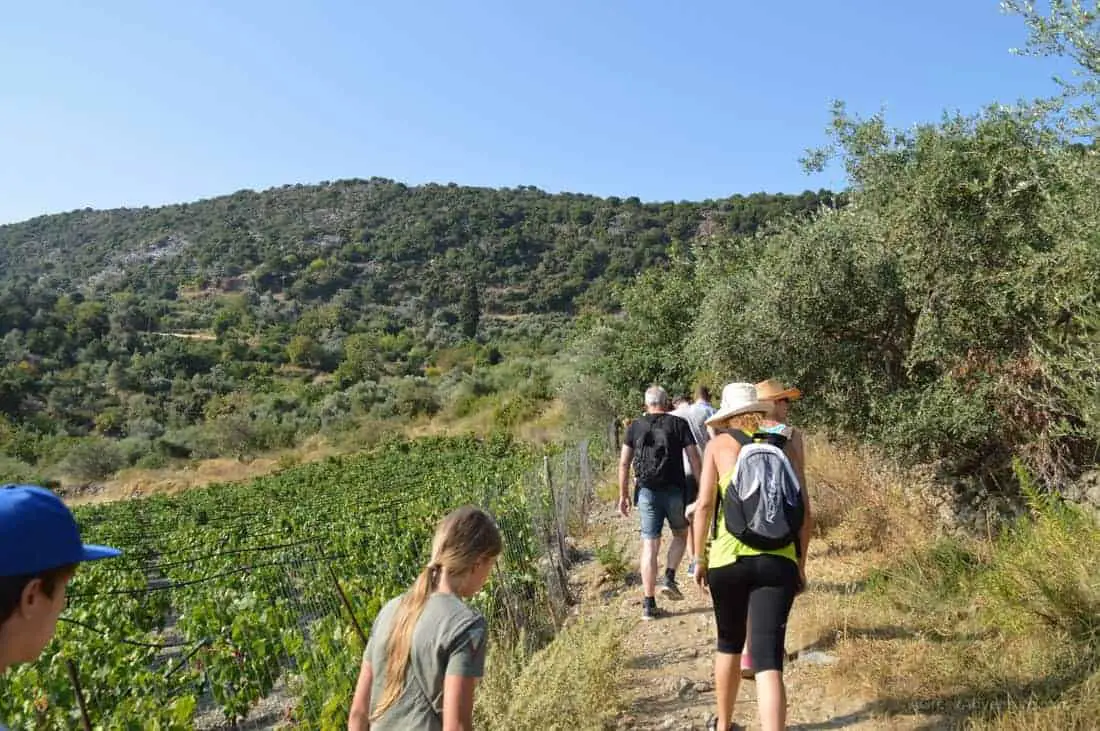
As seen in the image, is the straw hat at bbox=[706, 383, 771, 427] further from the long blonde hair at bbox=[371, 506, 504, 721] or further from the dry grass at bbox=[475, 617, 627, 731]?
the long blonde hair at bbox=[371, 506, 504, 721]

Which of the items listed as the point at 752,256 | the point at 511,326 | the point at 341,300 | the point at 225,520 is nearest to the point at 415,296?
the point at 341,300

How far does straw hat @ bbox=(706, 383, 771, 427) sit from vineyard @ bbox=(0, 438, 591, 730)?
2238mm

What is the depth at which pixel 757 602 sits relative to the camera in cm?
340

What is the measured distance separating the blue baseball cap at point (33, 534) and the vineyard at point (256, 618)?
1.80 metres

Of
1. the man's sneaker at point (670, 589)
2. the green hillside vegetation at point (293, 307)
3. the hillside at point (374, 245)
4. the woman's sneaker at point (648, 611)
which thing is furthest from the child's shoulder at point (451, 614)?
the hillside at point (374, 245)

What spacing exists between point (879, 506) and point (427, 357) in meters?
59.8

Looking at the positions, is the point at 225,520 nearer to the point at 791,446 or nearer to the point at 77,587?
the point at 77,587

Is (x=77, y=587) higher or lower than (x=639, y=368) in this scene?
lower

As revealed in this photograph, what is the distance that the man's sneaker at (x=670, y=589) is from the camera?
20.8ft

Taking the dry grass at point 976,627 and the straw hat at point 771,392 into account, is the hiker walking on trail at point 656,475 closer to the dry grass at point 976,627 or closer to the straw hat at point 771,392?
the dry grass at point 976,627

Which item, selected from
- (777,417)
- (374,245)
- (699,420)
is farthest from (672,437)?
(374,245)

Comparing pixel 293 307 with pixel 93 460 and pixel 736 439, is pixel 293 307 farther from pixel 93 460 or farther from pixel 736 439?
pixel 736 439

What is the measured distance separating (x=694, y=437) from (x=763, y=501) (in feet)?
9.41

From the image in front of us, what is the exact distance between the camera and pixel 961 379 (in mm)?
7059
